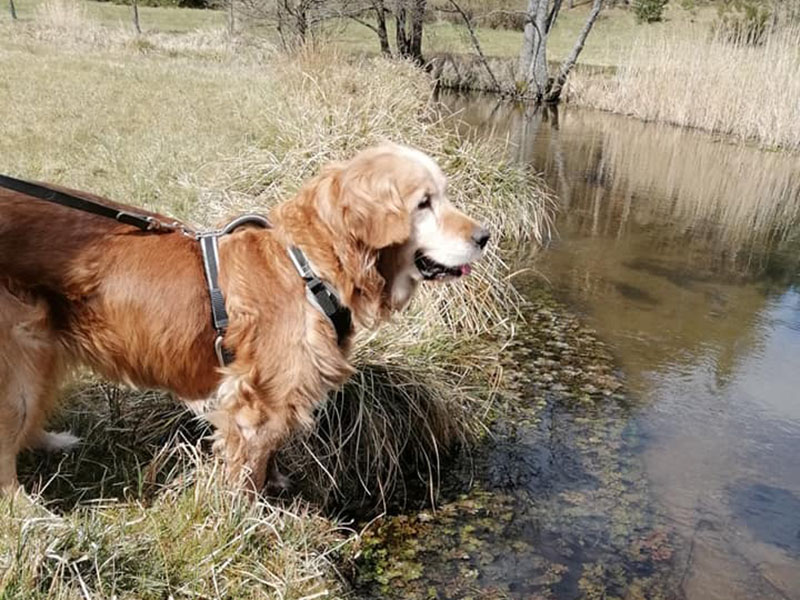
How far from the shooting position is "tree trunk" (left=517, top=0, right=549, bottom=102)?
2262 centimetres

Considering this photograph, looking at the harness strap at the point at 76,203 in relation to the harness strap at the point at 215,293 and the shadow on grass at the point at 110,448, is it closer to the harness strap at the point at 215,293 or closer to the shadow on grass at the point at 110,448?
the harness strap at the point at 215,293

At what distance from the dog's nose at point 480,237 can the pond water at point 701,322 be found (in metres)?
1.87

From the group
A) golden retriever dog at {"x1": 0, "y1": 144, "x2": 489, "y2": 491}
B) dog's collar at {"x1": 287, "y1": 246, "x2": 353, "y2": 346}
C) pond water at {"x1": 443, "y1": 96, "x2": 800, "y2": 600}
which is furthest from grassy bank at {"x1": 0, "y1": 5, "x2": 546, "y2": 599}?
pond water at {"x1": 443, "y1": 96, "x2": 800, "y2": 600}

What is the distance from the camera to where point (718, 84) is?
15.9 meters

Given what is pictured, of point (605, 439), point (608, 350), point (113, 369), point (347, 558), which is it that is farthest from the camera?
point (608, 350)

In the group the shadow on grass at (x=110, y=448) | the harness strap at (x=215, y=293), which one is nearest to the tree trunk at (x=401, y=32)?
the shadow on grass at (x=110, y=448)

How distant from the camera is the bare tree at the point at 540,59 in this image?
22547mm

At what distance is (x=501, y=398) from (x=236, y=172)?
358 centimetres

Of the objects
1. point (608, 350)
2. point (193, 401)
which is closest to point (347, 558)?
point (193, 401)

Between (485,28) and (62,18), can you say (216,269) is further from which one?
(485,28)

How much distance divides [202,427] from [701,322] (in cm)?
528

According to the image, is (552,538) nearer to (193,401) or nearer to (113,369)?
(193,401)

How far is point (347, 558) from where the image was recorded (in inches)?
137

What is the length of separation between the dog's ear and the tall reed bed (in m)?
14.3
